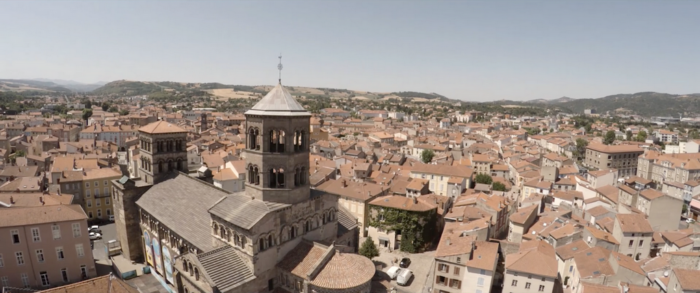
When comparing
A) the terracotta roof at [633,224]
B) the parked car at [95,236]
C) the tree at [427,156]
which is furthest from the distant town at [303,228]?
the tree at [427,156]

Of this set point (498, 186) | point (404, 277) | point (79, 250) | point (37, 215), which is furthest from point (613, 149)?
point (37, 215)

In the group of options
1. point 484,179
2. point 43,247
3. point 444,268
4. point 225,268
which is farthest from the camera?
point 484,179

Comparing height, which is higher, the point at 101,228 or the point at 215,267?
the point at 215,267

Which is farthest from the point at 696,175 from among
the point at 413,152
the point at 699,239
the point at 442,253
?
the point at 442,253

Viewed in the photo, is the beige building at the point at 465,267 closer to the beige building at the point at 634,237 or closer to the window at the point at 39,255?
the beige building at the point at 634,237

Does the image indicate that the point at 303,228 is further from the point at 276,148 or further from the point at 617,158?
the point at 617,158

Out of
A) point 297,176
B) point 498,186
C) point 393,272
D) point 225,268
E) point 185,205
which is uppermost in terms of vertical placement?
point 297,176

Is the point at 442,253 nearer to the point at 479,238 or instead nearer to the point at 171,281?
the point at 479,238
